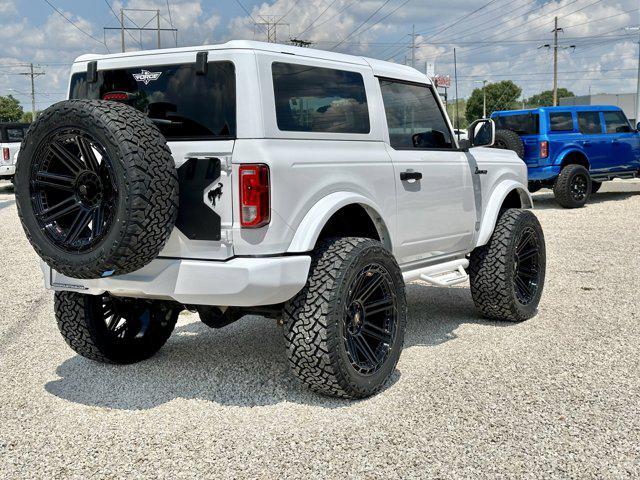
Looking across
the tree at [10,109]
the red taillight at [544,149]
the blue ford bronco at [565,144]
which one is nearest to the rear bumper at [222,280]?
the blue ford bronco at [565,144]

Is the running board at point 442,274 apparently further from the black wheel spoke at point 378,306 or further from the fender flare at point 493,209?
the black wheel spoke at point 378,306

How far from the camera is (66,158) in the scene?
3.92 metres

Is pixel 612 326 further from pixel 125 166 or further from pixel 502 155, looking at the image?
pixel 125 166

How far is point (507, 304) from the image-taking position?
5.98 metres

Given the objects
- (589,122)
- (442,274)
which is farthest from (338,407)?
(589,122)

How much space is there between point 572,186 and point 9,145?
15.7 meters

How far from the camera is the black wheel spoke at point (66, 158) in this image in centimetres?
388

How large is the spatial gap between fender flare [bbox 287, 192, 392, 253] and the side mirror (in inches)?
65.8

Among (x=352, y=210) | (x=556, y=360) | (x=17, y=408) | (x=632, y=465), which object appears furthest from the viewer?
(x=556, y=360)

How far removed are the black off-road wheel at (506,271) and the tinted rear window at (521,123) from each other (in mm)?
8693

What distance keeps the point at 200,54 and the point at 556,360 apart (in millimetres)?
3059

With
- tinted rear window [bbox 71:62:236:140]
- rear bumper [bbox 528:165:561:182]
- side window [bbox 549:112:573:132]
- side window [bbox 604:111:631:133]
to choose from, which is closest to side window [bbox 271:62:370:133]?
tinted rear window [bbox 71:62:236:140]

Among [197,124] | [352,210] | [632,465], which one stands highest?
[197,124]

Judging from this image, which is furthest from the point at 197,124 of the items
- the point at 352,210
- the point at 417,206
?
the point at 417,206
